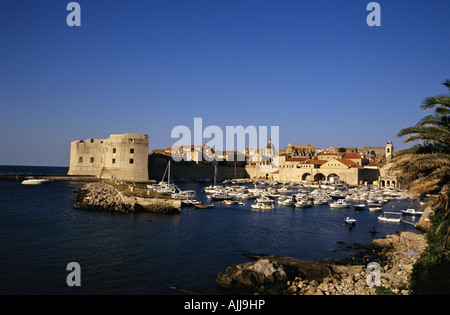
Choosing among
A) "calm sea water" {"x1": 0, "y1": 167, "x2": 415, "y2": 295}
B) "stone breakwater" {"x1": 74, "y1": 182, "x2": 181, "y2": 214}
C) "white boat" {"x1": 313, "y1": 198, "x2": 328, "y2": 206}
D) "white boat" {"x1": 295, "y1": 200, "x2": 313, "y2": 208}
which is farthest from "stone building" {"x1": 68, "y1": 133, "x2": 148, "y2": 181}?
"white boat" {"x1": 313, "y1": 198, "x2": 328, "y2": 206}

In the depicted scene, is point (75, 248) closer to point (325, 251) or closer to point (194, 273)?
point (194, 273)

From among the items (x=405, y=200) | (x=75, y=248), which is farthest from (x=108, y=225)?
(x=405, y=200)

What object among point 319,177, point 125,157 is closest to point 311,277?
point 125,157

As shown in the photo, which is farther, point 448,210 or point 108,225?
point 108,225

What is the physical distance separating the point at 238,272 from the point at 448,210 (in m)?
5.71

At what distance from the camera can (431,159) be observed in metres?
6.23

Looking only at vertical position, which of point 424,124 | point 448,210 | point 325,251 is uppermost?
point 424,124

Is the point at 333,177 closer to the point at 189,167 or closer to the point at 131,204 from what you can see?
the point at 189,167

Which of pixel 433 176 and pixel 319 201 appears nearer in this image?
pixel 433 176

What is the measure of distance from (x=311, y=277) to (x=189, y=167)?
56643 mm

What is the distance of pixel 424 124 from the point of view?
677 centimetres

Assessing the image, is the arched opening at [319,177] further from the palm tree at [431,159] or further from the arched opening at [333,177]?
the palm tree at [431,159]

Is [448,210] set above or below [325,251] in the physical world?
above

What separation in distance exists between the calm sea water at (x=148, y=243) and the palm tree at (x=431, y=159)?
5.63 meters
